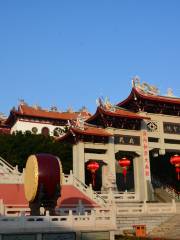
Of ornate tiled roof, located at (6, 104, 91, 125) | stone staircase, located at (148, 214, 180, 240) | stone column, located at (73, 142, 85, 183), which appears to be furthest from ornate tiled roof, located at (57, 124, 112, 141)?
ornate tiled roof, located at (6, 104, 91, 125)

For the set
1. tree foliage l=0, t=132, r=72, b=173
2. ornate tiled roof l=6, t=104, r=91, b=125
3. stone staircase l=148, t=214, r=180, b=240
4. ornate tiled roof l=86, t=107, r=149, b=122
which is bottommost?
stone staircase l=148, t=214, r=180, b=240

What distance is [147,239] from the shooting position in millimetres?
15133

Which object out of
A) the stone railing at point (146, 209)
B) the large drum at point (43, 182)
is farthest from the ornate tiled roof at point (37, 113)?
the large drum at point (43, 182)

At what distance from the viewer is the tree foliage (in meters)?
30.8

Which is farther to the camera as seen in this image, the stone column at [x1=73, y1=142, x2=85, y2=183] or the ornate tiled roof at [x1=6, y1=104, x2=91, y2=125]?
the ornate tiled roof at [x1=6, y1=104, x2=91, y2=125]

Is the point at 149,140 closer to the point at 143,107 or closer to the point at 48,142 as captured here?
the point at 143,107

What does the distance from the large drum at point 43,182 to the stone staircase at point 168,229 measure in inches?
242

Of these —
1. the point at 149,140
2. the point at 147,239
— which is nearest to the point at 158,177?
the point at 149,140

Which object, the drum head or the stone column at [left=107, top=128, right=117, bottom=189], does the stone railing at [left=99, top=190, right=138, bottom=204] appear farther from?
the drum head

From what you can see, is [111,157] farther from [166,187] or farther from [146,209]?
[166,187]

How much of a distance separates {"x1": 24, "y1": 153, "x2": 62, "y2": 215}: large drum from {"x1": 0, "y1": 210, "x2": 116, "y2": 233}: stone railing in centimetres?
49

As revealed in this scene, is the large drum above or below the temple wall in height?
below

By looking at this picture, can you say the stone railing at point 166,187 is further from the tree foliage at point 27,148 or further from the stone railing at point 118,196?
the tree foliage at point 27,148

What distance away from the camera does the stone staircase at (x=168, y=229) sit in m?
18.3
